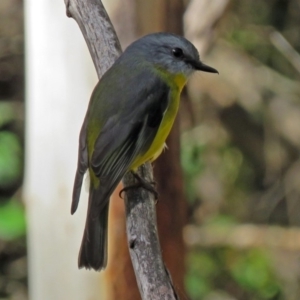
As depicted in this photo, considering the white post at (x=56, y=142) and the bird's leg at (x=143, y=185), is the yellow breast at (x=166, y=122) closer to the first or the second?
the bird's leg at (x=143, y=185)

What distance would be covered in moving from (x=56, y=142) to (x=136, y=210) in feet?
4.57

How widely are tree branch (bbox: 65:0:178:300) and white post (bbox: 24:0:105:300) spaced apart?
2.53ft

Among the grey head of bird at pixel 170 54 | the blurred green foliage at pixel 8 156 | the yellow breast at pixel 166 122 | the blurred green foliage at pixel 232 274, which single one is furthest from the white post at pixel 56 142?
the blurred green foliage at pixel 232 274

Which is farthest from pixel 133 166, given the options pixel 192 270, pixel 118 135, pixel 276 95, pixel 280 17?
pixel 280 17

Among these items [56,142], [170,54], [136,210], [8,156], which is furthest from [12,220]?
[136,210]

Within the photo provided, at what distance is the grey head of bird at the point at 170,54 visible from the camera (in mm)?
3426

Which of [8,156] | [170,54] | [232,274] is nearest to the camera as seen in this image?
[170,54]

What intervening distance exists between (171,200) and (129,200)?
4.28ft

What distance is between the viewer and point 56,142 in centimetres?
426

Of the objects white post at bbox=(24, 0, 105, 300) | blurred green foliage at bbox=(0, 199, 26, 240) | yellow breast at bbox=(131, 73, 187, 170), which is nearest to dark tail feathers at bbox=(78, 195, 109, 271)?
yellow breast at bbox=(131, 73, 187, 170)

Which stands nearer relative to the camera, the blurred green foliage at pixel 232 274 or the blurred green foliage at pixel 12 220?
the blurred green foliage at pixel 12 220

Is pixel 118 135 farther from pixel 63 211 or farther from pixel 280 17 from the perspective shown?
pixel 280 17

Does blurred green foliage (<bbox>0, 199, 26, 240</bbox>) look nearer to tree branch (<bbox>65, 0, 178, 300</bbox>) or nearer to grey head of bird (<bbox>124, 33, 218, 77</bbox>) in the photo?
tree branch (<bbox>65, 0, 178, 300</bbox>)

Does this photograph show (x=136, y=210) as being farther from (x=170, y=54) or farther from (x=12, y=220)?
(x=12, y=220)
